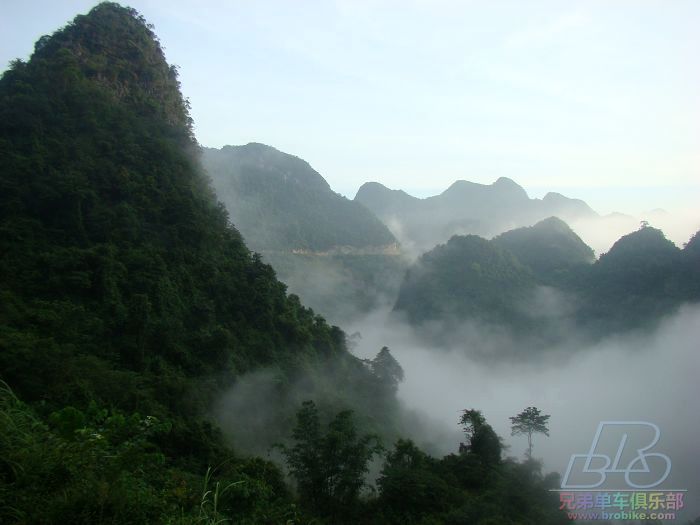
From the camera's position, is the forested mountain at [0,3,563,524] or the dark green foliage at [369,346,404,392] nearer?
the forested mountain at [0,3,563,524]

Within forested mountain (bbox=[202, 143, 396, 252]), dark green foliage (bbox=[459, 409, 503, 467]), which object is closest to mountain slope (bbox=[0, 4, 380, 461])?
dark green foliage (bbox=[459, 409, 503, 467])

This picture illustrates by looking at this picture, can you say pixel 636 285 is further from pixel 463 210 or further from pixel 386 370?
pixel 463 210

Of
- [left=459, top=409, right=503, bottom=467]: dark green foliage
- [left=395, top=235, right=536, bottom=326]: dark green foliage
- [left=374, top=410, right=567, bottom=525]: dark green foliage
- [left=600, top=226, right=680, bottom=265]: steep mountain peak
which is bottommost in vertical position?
[left=374, top=410, right=567, bottom=525]: dark green foliage

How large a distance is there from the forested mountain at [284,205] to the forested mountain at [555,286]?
9701 millimetres

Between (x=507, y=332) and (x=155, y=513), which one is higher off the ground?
(x=507, y=332)

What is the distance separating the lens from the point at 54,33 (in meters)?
23.1

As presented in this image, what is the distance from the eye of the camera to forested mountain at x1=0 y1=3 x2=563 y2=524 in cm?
391

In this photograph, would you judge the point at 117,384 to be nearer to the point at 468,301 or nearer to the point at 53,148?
the point at 53,148

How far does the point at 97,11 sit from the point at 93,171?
1227 cm

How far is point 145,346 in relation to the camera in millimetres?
12766

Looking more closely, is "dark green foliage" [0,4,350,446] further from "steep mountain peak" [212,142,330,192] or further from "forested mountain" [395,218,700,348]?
"steep mountain peak" [212,142,330,192]

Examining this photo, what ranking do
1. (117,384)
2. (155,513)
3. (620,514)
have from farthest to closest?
(620,514) < (117,384) < (155,513)

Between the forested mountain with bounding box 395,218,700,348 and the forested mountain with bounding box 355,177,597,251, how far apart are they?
1236 inches

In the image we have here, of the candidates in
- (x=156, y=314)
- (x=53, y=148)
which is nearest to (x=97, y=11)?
(x=53, y=148)
